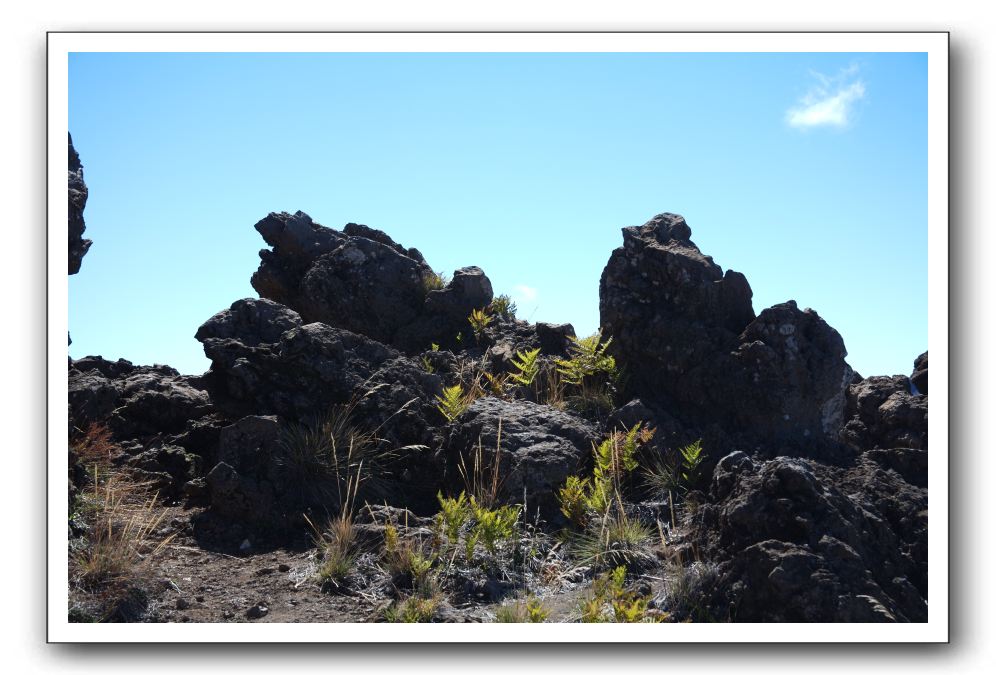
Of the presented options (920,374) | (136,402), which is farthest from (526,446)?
(136,402)

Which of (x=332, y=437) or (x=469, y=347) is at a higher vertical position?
(x=469, y=347)

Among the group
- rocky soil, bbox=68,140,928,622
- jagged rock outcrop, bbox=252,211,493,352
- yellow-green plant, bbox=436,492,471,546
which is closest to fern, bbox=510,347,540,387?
rocky soil, bbox=68,140,928,622

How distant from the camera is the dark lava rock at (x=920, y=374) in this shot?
8609mm

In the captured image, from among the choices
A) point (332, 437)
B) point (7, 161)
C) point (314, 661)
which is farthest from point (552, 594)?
point (7, 161)

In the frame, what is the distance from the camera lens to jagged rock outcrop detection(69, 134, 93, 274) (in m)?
8.74

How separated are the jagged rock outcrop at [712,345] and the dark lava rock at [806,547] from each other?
1.57 metres

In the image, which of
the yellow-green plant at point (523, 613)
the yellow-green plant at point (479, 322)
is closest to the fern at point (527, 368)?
the yellow-green plant at point (479, 322)

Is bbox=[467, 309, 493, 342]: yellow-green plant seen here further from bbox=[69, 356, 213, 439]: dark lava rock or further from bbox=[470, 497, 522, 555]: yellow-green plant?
bbox=[470, 497, 522, 555]: yellow-green plant

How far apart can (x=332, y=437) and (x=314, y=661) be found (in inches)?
104

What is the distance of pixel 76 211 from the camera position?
8773 mm

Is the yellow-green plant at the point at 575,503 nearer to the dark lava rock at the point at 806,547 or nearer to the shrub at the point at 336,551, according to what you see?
the dark lava rock at the point at 806,547

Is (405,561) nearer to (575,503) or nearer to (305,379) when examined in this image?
(575,503)

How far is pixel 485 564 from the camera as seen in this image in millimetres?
6703
